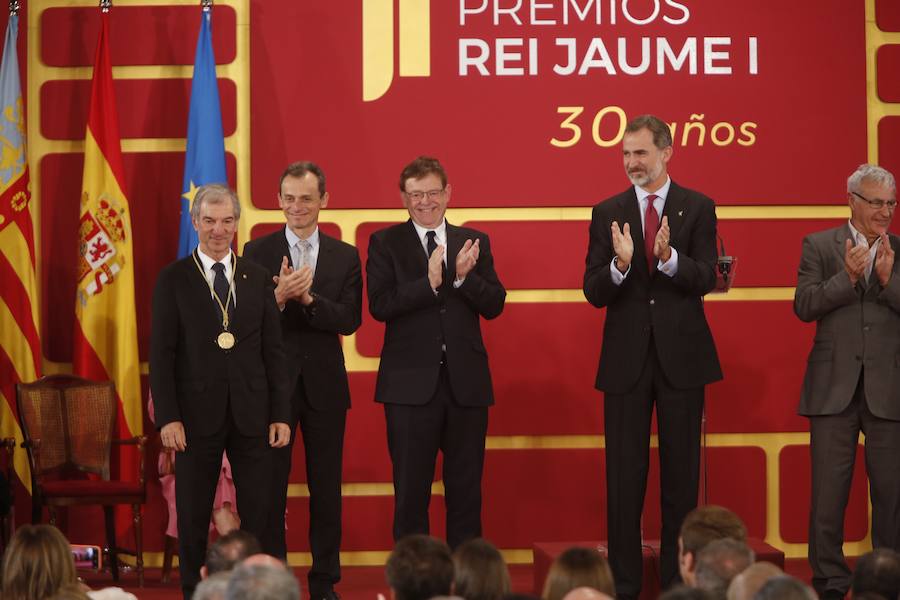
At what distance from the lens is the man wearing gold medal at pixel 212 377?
4.39m

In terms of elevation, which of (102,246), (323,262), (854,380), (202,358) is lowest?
(854,380)

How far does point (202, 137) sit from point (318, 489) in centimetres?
194

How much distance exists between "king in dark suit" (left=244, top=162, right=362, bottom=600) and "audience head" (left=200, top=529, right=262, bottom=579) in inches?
59.2

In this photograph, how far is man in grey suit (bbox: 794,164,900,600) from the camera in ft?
15.8

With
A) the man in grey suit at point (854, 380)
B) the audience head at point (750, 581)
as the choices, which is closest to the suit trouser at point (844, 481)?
the man in grey suit at point (854, 380)

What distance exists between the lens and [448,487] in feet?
16.1

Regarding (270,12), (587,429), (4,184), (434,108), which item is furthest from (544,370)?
(4,184)

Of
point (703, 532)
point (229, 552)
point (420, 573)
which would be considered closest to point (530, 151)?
point (703, 532)

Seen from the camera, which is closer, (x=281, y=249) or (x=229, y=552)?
(x=229, y=552)

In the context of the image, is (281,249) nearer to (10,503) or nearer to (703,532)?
(10,503)

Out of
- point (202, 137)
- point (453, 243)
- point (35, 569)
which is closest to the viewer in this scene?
point (35, 569)

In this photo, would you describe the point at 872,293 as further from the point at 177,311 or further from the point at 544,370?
the point at 177,311

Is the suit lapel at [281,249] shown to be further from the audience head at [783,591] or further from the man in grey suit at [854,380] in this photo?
the audience head at [783,591]

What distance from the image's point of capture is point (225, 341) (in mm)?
4426
